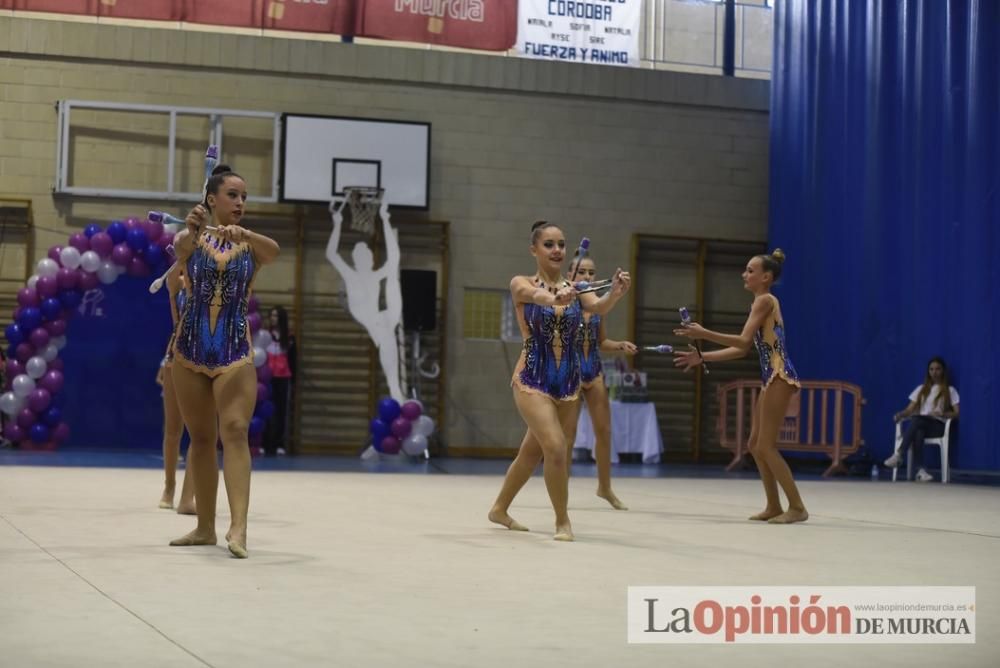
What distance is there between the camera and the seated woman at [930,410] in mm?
13992

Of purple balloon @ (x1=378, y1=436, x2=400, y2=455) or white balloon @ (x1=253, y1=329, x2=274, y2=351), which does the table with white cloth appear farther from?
white balloon @ (x1=253, y1=329, x2=274, y2=351)

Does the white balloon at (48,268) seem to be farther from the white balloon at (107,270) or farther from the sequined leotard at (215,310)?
the sequined leotard at (215,310)

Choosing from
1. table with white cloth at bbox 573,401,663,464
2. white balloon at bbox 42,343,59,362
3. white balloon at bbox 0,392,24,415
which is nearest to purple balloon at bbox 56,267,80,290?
white balloon at bbox 42,343,59,362

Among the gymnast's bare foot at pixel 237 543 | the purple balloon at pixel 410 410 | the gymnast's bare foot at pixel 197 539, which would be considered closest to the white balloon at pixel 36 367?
the purple balloon at pixel 410 410

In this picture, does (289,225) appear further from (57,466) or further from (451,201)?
(57,466)

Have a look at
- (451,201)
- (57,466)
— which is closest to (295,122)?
(451,201)

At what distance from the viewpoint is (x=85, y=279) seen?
14.7 metres

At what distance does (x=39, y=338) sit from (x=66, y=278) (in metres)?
0.72

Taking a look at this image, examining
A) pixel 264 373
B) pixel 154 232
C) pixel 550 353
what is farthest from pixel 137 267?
pixel 550 353

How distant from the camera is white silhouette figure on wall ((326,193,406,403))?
52.9ft

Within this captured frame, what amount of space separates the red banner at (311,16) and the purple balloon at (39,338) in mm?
4710

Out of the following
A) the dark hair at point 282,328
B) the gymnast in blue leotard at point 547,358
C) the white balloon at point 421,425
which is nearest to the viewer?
the gymnast in blue leotard at point 547,358

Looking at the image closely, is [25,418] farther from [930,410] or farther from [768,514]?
[930,410]

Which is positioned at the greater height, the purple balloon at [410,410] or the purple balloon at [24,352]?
the purple balloon at [24,352]
